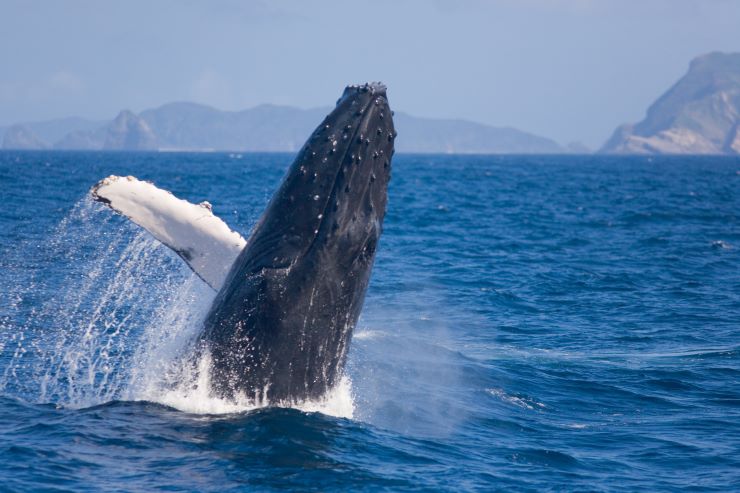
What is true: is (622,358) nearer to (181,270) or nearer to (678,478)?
(678,478)

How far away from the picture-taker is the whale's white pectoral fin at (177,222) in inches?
358

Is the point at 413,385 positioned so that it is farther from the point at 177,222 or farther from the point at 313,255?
the point at 177,222

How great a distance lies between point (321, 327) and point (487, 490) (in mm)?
2152

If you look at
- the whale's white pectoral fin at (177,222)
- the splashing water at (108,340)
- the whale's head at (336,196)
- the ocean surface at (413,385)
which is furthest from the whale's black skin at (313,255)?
the ocean surface at (413,385)

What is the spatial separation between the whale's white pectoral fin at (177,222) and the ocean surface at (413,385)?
92 cm

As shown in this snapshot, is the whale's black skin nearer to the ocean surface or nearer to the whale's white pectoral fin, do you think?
the whale's white pectoral fin

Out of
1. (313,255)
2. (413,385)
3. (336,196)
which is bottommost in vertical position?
(413,385)

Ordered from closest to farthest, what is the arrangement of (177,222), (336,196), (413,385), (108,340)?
(336,196) < (177,222) < (413,385) < (108,340)

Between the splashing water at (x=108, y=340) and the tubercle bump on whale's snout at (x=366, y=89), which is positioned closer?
the tubercle bump on whale's snout at (x=366, y=89)

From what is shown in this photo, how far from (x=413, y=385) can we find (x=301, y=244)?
491cm

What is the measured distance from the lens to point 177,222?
30.2ft

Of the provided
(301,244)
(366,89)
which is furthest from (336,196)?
(366,89)

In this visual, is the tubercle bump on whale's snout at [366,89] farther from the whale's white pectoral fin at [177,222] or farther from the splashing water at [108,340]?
the splashing water at [108,340]

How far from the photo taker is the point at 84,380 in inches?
469
